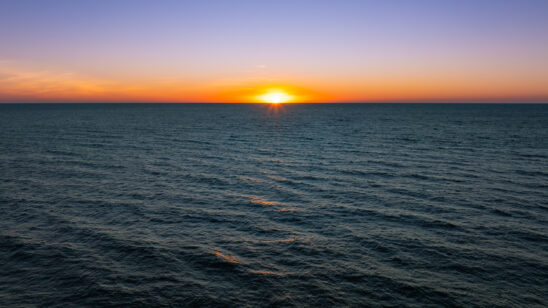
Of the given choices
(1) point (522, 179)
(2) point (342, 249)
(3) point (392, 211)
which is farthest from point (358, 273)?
(1) point (522, 179)

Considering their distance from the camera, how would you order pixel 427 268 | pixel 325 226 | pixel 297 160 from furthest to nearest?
pixel 297 160 → pixel 325 226 → pixel 427 268

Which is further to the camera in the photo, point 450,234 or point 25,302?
point 450,234

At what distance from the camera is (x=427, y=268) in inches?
722

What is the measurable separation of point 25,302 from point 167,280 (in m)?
6.05

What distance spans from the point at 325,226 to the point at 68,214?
63.7 feet

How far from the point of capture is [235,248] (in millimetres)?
20781

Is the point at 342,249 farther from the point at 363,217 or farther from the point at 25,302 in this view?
the point at 25,302

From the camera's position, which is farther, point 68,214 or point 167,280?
point 68,214

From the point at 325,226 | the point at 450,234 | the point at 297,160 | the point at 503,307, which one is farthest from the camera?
the point at 297,160

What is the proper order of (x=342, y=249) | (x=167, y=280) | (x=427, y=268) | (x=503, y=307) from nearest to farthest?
1. (x=503, y=307)
2. (x=167, y=280)
3. (x=427, y=268)
4. (x=342, y=249)

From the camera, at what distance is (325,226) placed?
24172mm

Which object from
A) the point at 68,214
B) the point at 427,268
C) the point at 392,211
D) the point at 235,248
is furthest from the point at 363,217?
the point at 68,214

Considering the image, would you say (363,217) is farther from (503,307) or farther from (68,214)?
(68,214)

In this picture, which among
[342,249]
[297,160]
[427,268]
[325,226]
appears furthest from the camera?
[297,160]
